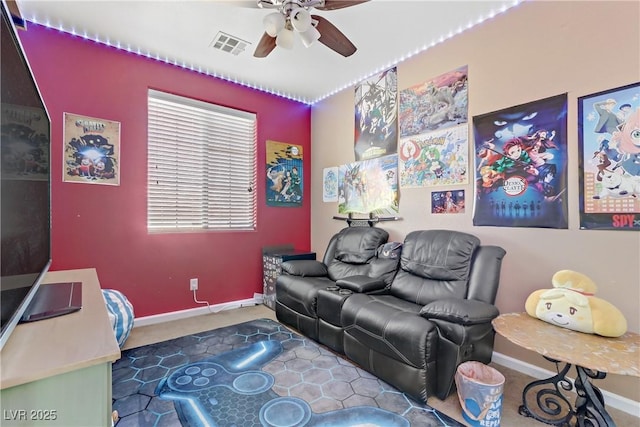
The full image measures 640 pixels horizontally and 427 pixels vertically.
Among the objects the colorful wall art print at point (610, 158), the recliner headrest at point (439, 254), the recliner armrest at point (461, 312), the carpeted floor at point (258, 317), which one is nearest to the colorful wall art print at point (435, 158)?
the recliner headrest at point (439, 254)

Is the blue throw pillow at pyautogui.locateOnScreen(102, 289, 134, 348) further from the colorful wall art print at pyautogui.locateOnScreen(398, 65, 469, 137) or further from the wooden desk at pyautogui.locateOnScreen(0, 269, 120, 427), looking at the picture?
the colorful wall art print at pyautogui.locateOnScreen(398, 65, 469, 137)

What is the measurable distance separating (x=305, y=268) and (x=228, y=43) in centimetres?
228

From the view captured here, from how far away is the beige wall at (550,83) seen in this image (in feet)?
5.76

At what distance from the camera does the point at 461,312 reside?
1.71 metres

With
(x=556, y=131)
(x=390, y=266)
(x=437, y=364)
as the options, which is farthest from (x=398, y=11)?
(x=437, y=364)

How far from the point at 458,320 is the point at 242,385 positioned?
1425 millimetres

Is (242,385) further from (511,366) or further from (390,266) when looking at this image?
(511,366)

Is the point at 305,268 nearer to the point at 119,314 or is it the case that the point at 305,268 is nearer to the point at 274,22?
the point at 119,314

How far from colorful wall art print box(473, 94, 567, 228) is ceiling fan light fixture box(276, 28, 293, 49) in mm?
1624

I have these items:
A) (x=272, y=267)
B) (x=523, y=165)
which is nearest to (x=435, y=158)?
(x=523, y=165)

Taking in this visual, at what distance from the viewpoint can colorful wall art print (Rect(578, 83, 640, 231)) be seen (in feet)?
5.65

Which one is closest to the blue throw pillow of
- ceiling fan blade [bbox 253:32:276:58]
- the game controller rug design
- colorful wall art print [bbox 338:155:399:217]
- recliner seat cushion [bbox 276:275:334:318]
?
the game controller rug design

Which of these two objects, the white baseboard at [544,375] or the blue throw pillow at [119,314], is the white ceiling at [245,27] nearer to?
the blue throw pillow at [119,314]

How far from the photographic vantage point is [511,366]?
2.22 metres
